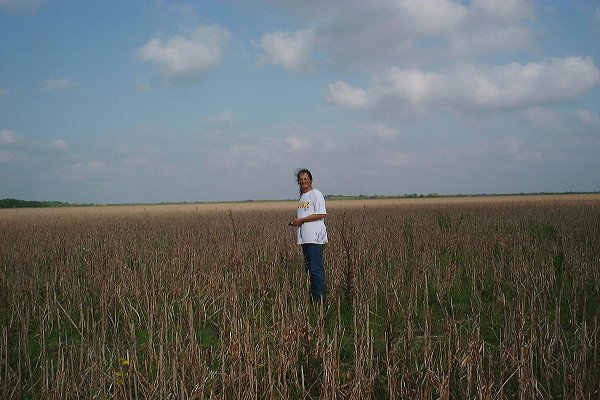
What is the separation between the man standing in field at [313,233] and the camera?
16.7 feet

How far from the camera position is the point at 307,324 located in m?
3.45

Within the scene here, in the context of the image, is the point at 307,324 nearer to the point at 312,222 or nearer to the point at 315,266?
the point at 315,266

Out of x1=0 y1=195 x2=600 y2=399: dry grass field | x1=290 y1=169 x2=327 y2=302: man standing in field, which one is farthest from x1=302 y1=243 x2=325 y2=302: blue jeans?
x1=0 y1=195 x2=600 y2=399: dry grass field

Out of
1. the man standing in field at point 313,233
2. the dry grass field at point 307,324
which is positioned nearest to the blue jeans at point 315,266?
the man standing in field at point 313,233

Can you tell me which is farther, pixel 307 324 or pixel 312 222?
pixel 312 222

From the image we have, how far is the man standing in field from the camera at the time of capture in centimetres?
509

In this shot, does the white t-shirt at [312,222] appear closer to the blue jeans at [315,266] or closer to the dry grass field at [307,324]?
the blue jeans at [315,266]

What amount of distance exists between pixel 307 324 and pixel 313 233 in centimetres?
175

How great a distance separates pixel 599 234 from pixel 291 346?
9093 millimetres

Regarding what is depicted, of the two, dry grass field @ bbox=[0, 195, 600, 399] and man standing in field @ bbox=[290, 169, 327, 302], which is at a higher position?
man standing in field @ bbox=[290, 169, 327, 302]

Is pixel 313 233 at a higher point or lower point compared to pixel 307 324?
higher

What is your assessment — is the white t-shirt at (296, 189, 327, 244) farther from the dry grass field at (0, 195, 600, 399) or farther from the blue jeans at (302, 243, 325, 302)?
the dry grass field at (0, 195, 600, 399)

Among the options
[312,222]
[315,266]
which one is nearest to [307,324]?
[315,266]

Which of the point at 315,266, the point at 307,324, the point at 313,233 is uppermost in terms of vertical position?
the point at 313,233
